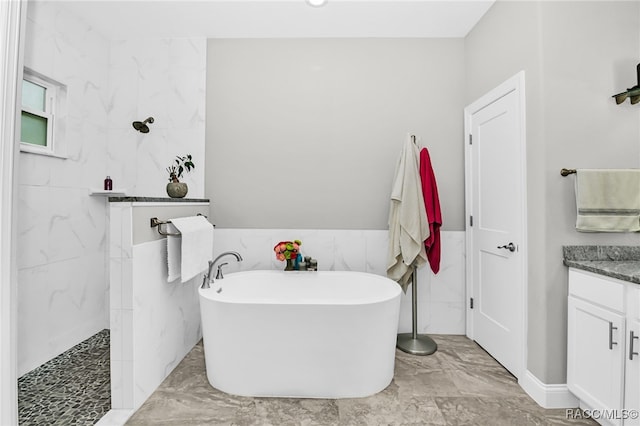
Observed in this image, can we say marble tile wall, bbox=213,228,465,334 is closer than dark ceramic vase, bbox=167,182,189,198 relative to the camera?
No

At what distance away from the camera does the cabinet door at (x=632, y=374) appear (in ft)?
4.50

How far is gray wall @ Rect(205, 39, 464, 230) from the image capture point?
281cm

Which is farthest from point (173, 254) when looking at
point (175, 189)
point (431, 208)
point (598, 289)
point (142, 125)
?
point (598, 289)

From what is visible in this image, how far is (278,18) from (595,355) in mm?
3038

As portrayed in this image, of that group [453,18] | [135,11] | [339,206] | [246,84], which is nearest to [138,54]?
[135,11]

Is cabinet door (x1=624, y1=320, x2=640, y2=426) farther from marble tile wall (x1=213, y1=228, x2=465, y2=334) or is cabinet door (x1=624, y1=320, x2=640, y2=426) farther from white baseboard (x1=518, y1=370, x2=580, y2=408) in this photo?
marble tile wall (x1=213, y1=228, x2=465, y2=334)

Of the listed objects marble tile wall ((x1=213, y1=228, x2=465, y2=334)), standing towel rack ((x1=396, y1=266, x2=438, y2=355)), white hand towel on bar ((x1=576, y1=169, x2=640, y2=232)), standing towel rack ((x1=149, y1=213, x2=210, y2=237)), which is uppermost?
white hand towel on bar ((x1=576, y1=169, x2=640, y2=232))

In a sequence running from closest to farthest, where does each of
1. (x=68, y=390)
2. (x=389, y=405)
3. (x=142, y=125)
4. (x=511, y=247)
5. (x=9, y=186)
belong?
1. (x=9, y=186)
2. (x=389, y=405)
3. (x=68, y=390)
4. (x=511, y=247)
5. (x=142, y=125)

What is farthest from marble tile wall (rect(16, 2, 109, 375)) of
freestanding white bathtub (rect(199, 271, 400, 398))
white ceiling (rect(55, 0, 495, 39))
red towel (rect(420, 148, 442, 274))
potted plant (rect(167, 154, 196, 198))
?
red towel (rect(420, 148, 442, 274))

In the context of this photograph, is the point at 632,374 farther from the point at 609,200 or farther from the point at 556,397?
the point at 609,200

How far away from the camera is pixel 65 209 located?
7.99 ft

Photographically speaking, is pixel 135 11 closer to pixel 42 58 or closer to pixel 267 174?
pixel 42 58

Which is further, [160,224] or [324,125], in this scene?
[324,125]

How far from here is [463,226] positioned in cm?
280
